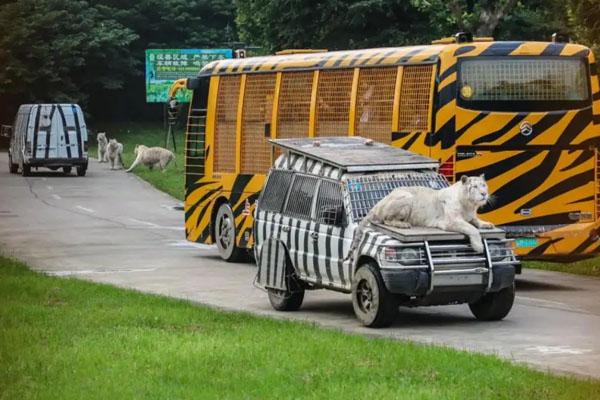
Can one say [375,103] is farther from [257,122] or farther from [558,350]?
[558,350]

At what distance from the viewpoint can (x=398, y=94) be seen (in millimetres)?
20328

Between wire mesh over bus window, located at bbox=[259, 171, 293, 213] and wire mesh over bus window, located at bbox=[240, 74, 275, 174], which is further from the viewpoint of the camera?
wire mesh over bus window, located at bbox=[240, 74, 275, 174]

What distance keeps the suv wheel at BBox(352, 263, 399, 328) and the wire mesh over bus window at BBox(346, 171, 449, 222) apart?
754 mm

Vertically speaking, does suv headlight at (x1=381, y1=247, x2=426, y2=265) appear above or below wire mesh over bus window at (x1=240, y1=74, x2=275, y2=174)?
below

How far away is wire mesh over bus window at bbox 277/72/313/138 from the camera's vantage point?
22.6 m

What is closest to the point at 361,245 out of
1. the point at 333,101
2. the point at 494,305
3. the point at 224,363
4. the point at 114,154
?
the point at 494,305

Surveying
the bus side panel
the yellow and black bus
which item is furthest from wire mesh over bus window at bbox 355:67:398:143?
the bus side panel

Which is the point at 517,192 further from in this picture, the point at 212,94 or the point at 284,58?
the point at 212,94

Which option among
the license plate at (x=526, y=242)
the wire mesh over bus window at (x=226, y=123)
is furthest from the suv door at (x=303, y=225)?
the wire mesh over bus window at (x=226, y=123)

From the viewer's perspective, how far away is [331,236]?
53.3 ft

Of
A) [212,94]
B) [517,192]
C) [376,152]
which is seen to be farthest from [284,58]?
[376,152]

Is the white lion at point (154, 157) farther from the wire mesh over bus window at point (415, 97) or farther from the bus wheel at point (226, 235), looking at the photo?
the wire mesh over bus window at point (415, 97)

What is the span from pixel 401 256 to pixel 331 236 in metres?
1.32

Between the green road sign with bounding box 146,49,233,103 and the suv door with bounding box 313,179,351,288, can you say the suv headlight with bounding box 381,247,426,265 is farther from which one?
the green road sign with bounding box 146,49,233,103
